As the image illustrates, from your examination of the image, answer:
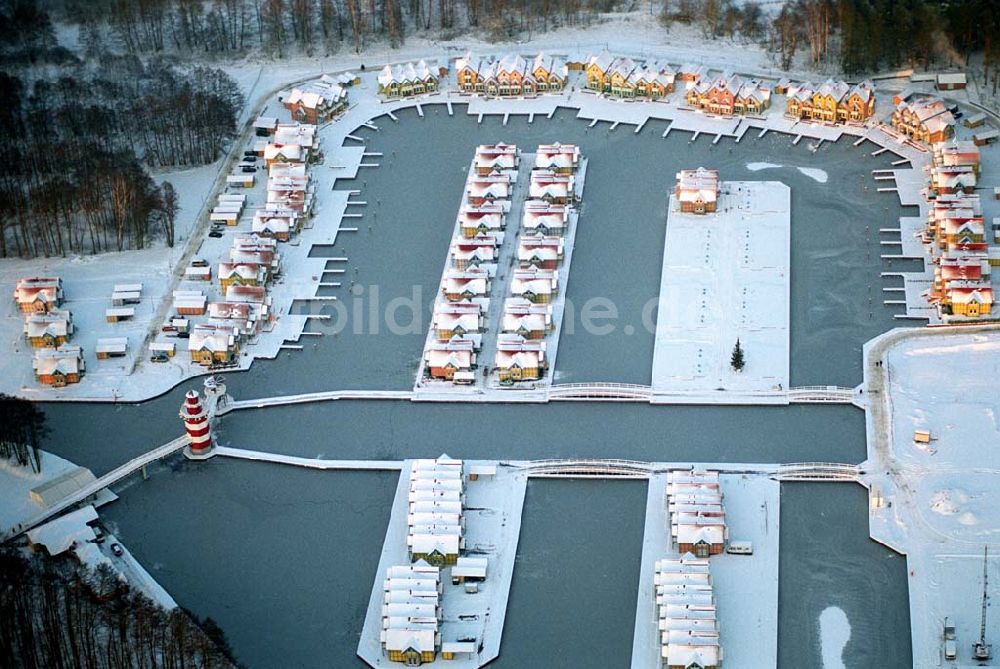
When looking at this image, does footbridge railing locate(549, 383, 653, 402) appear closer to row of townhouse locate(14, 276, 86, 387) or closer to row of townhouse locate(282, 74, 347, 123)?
row of townhouse locate(14, 276, 86, 387)

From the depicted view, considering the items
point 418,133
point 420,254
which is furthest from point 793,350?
point 418,133

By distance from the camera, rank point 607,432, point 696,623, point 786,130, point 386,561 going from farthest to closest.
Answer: point 786,130 < point 607,432 < point 386,561 < point 696,623

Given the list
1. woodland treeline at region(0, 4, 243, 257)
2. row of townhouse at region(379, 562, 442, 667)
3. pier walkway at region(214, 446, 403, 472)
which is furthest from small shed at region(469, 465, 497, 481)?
woodland treeline at region(0, 4, 243, 257)

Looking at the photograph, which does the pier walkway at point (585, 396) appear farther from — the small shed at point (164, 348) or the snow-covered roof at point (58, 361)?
the snow-covered roof at point (58, 361)

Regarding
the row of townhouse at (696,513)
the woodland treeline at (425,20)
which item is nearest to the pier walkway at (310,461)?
the row of townhouse at (696,513)

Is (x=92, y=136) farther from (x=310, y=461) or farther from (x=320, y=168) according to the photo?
(x=310, y=461)

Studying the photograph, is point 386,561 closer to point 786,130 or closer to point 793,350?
point 793,350

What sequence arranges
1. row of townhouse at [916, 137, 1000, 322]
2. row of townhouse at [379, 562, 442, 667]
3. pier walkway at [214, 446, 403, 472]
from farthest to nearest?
row of townhouse at [916, 137, 1000, 322]
pier walkway at [214, 446, 403, 472]
row of townhouse at [379, 562, 442, 667]
